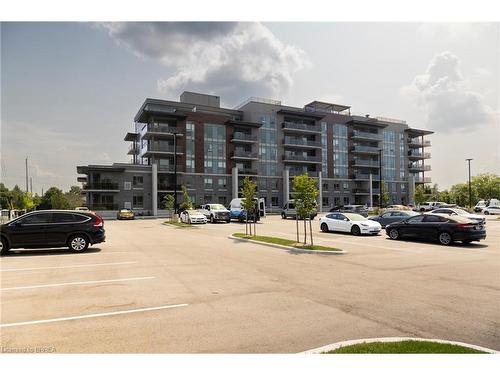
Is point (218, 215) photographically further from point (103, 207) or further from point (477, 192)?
point (477, 192)

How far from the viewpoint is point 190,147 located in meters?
59.2

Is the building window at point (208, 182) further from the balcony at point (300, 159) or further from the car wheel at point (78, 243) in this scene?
the car wheel at point (78, 243)

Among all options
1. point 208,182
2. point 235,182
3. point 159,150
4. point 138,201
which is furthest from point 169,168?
point 235,182

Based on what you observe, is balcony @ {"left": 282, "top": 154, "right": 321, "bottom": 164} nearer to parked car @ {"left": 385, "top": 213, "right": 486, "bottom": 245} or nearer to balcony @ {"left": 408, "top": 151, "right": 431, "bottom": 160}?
balcony @ {"left": 408, "top": 151, "right": 431, "bottom": 160}

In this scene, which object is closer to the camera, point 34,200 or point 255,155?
point 255,155

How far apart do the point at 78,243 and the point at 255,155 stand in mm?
51770

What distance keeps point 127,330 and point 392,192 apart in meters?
82.8

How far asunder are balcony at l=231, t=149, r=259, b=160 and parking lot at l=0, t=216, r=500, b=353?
50.5m

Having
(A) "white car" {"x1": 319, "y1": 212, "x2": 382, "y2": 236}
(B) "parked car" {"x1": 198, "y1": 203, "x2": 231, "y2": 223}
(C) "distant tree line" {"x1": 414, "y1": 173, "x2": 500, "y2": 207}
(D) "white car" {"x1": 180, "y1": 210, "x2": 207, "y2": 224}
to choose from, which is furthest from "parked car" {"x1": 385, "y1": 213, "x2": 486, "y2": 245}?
(C) "distant tree line" {"x1": 414, "y1": 173, "x2": 500, "y2": 207}

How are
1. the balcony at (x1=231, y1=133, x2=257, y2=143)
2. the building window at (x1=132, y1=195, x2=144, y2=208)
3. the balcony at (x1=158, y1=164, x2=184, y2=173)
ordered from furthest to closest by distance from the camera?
the balcony at (x1=231, y1=133, x2=257, y2=143) → the balcony at (x1=158, y1=164, x2=184, y2=173) → the building window at (x1=132, y1=195, x2=144, y2=208)

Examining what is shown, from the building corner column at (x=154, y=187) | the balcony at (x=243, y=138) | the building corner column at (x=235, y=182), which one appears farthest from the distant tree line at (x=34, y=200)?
the balcony at (x=243, y=138)

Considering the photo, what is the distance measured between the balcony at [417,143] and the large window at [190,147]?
2185 inches

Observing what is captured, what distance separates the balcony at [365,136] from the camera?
250 ft

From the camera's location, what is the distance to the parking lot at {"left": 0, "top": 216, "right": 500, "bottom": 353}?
5.18 metres
